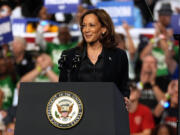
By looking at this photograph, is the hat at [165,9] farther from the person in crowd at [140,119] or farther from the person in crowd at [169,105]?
the person in crowd at [140,119]

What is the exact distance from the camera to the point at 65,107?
2.31 meters

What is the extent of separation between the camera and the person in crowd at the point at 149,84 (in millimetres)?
5914

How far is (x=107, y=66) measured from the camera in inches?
108

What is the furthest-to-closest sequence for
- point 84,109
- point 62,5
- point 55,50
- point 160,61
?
point 62,5 < point 55,50 < point 160,61 < point 84,109

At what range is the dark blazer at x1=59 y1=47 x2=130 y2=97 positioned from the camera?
8.62 ft

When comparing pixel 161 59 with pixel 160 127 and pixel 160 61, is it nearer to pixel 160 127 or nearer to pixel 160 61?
pixel 160 61

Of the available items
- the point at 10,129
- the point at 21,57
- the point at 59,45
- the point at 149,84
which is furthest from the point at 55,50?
the point at 149,84

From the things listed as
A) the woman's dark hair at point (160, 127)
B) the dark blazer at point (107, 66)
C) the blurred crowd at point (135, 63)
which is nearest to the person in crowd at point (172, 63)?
the blurred crowd at point (135, 63)

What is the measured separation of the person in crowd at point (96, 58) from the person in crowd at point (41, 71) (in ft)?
→ 11.8

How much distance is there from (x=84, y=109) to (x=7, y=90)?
4337 mm

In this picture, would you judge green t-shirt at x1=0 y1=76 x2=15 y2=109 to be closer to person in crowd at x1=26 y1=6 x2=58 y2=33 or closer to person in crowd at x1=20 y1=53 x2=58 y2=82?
person in crowd at x1=20 y1=53 x2=58 y2=82

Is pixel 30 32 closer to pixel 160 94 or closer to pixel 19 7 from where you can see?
pixel 19 7

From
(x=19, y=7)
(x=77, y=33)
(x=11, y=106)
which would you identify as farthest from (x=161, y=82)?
(x=19, y=7)

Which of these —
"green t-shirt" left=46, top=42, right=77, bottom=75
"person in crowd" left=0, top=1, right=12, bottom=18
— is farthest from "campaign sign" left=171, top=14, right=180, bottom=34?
"person in crowd" left=0, top=1, right=12, bottom=18
